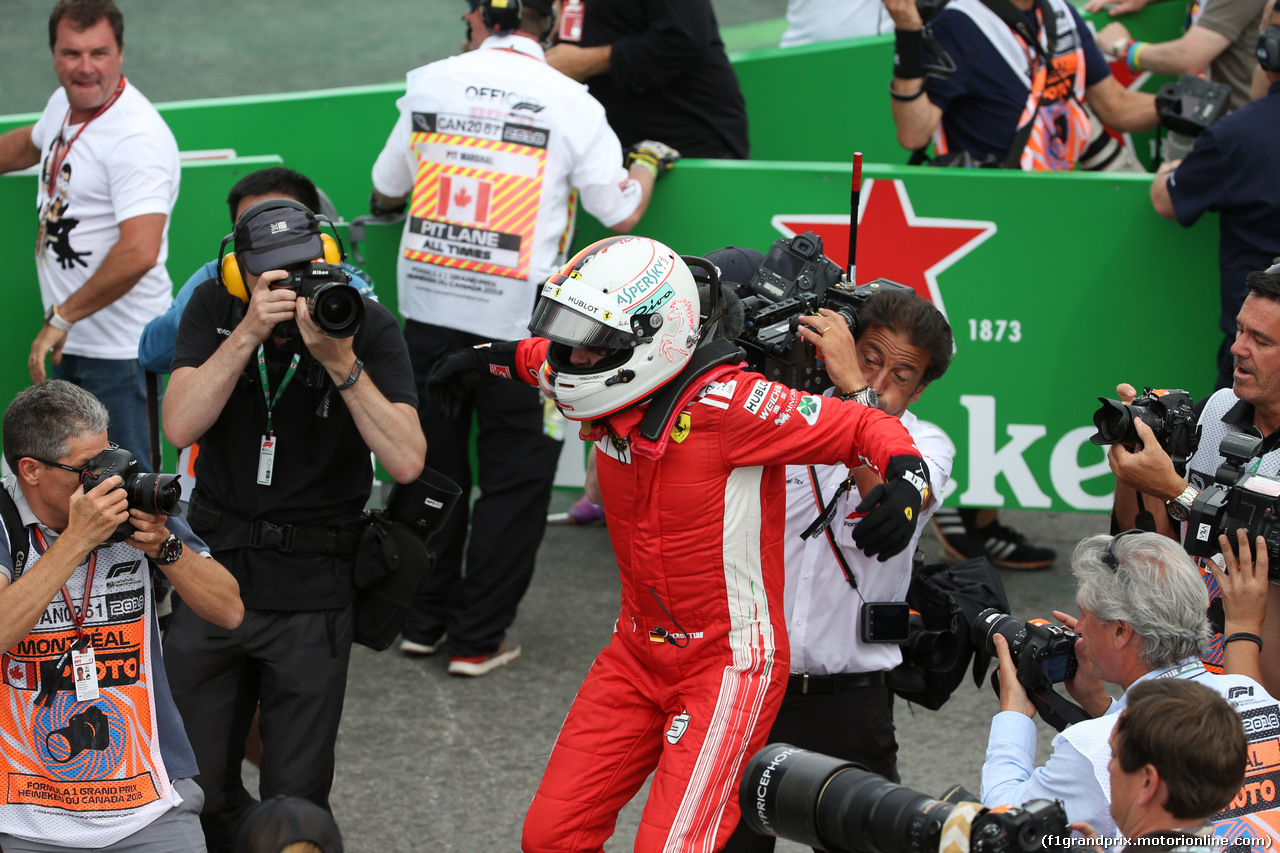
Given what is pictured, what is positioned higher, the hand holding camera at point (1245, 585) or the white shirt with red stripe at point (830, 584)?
the hand holding camera at point (1245, 585)

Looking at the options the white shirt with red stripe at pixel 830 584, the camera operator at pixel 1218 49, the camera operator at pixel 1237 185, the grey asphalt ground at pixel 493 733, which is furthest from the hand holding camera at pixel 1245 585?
the camera operator at pixel 1218 49

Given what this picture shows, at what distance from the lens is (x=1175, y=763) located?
263cm

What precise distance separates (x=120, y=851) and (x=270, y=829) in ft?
2.02

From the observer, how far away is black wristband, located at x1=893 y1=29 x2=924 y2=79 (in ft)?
19.7

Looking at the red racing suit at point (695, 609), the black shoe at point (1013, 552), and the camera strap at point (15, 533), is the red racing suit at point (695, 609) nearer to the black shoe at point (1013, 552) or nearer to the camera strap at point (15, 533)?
the camera strap at point (15, 533)

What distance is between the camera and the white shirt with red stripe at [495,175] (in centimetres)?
586

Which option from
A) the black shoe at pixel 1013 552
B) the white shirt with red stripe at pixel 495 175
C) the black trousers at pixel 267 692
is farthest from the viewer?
the black shoe at pixel 1013 552

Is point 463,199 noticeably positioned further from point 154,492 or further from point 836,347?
point 154,492

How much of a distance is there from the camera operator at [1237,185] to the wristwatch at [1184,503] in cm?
205

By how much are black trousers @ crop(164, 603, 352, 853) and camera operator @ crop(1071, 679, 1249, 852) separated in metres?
2.32

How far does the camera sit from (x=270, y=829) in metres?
3.21

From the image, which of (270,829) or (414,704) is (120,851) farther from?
(414,704)

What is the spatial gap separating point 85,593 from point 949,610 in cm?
226

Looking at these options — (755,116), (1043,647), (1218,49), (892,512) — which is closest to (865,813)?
(892,512)
